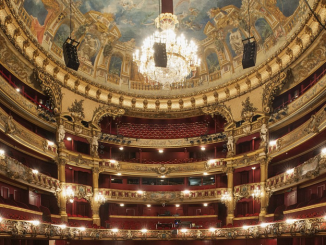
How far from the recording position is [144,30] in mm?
24703

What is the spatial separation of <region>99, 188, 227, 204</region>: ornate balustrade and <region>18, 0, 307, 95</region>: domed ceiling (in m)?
7.67

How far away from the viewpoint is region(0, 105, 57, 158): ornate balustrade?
14.9 m

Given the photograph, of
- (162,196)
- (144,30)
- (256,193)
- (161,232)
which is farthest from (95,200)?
(144,30)

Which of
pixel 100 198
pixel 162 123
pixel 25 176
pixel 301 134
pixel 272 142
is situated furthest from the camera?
pixel 162 123

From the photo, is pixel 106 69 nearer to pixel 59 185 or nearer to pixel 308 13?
pixel 59 185

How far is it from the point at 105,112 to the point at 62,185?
6546 mm

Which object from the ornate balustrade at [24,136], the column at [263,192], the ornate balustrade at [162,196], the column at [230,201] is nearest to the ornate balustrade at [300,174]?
the column at [263,192]

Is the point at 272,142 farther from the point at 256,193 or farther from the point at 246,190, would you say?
the point at 246,190

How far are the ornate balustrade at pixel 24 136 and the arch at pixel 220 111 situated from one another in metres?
10.9

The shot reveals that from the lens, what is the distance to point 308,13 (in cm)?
1664

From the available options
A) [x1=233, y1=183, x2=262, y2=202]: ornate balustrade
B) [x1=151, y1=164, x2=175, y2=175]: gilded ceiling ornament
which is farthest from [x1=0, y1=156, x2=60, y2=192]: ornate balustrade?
[x1=233, y1=183, x2=262, y2=202]: ornate balustrade

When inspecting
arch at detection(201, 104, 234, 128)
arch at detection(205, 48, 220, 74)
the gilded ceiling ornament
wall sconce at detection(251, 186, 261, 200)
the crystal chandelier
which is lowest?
wall sconce at detection(251, 186, 261, 200)

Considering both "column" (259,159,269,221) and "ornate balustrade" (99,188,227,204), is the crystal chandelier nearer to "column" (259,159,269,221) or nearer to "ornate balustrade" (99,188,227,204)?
"column" (259,159,269,221)

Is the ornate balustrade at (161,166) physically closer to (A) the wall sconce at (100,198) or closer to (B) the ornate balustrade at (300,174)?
(A) the wall sconce at (100,198)
